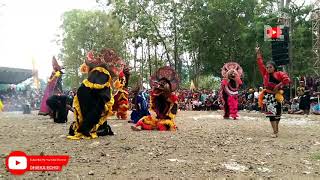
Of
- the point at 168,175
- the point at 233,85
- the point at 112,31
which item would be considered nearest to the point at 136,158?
the point at 168,175

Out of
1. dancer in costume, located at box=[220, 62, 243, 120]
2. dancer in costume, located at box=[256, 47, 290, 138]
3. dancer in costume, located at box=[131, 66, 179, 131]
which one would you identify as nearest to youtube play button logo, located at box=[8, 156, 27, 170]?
dancer in costume, located at box=[131, 66, 179, 131]

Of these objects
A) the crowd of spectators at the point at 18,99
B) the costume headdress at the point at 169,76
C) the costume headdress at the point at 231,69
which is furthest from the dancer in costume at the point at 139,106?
the crowd of spectators at the point at 18,99

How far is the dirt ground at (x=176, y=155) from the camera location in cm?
570

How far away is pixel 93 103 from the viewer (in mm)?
8781

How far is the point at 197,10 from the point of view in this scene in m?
31.6

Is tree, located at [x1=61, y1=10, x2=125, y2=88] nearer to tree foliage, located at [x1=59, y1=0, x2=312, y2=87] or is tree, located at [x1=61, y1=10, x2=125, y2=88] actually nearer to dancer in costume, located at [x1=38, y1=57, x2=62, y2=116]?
tree foliage, located at [x1=59, y1=0, x2=312, y2=87]

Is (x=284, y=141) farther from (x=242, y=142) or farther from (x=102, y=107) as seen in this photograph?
(x=102, y=107)

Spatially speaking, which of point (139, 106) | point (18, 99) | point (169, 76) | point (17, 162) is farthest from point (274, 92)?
point (18, 99)

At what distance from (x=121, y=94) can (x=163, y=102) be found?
397 centimetres

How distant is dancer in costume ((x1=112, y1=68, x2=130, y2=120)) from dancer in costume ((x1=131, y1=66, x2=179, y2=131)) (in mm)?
3250

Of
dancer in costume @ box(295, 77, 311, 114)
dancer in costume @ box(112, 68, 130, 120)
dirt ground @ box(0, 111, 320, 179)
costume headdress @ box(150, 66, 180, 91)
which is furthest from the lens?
dancer in costume @ box(295, 77, 311, 114)

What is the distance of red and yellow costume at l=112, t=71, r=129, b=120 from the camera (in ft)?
45.8

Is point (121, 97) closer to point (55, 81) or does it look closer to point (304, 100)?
point (55, 81)

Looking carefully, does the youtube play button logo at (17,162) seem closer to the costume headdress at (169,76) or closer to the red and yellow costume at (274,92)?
the costume headdress at (169,76)
